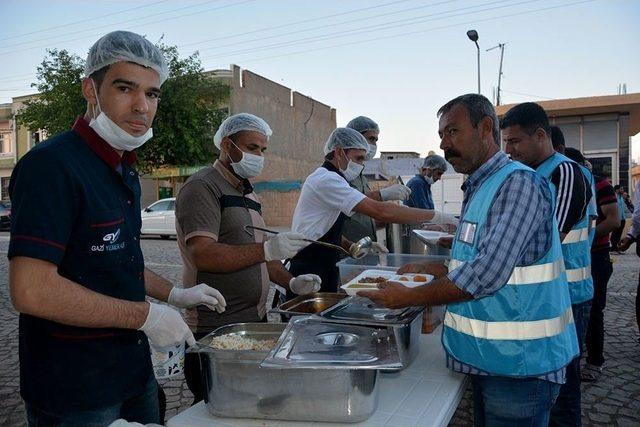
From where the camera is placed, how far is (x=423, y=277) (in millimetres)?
2318

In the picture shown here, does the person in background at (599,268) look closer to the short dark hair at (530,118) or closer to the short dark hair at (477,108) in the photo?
the short dark hair at (530,118)

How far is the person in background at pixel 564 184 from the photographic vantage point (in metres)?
2.73

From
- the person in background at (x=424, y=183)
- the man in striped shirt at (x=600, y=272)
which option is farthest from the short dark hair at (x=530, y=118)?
the person in background at (x=424, y=183)

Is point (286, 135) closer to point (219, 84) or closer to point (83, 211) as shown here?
point (219, 84)

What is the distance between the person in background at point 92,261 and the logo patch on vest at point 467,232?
0.97 meters

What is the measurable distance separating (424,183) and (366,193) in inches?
72.2

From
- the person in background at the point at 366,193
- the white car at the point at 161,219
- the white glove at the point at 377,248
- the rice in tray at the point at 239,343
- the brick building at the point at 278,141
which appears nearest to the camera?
the rice in tray at the point at 239,343

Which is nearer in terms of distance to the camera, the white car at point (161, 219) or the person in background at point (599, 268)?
the person in background at point (599, 268)

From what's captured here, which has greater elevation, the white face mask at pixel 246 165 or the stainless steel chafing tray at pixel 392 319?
the white face mask at pixel 246 165

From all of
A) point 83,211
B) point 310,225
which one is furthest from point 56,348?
point 310,225

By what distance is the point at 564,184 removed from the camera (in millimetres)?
2725

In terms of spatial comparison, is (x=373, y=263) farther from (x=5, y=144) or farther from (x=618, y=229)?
(x=5, y=144)

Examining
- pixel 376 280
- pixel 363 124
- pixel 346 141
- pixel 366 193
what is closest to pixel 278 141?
pixel 363 124

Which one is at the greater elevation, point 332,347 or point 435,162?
point 435,162
